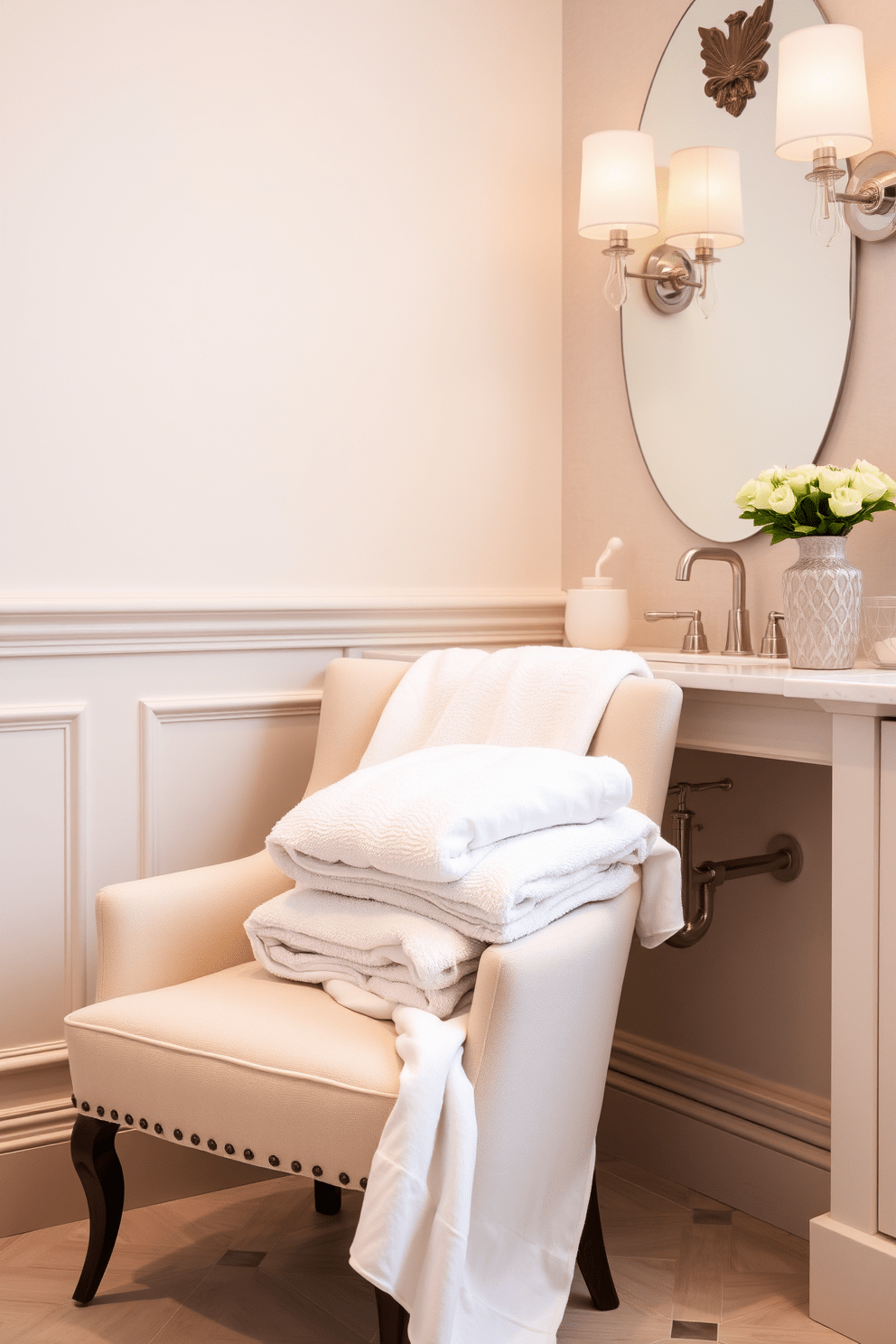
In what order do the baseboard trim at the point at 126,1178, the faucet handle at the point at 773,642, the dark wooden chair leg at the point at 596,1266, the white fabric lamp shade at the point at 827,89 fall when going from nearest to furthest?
the dark wooden chair leg at the point at 596,1266, the white fabric lamp shade at the point at 827,89, the baseboard trim at the point at 126,1178, the faucet handle at the point at 773,642

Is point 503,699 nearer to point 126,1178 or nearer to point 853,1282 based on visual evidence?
point 853,1282

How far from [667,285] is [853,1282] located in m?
1.55

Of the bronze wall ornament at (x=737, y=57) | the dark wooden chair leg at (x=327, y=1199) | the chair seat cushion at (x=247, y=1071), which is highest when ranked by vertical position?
the bronze wall ornament at (x=737, y=57)

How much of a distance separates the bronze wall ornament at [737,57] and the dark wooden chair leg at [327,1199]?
6.00 ft

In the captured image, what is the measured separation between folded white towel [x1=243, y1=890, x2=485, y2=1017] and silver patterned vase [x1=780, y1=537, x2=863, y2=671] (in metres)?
0.65

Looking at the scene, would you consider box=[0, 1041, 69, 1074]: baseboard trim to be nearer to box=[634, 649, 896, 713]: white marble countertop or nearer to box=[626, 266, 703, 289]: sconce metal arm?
box=[634, 649, 896, 713]: white marble countertop

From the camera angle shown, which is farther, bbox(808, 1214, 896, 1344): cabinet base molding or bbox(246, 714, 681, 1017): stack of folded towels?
bbox(808, 1214, 896, 1344): cabinet base molding

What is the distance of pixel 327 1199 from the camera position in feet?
5.78

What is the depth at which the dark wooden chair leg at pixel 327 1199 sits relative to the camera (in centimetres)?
176

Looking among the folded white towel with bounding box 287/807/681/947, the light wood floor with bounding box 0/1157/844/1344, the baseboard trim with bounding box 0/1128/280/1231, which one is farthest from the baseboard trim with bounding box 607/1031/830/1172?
the baseboard trim with bounding box 0/1128/280/1231

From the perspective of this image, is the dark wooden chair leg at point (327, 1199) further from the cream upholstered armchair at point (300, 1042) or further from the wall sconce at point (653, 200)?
the wall sconce at point (653, 200)

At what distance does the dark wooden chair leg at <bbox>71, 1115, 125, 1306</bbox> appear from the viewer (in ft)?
4.77

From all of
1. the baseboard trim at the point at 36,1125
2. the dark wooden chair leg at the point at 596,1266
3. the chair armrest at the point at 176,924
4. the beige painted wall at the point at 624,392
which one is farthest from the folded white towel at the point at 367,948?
the beige painted wall at the point at 624,392

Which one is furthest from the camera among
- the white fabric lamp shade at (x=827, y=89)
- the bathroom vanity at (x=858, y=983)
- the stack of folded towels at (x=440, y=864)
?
the white fabric lamp shade at (x=827, y=89)
